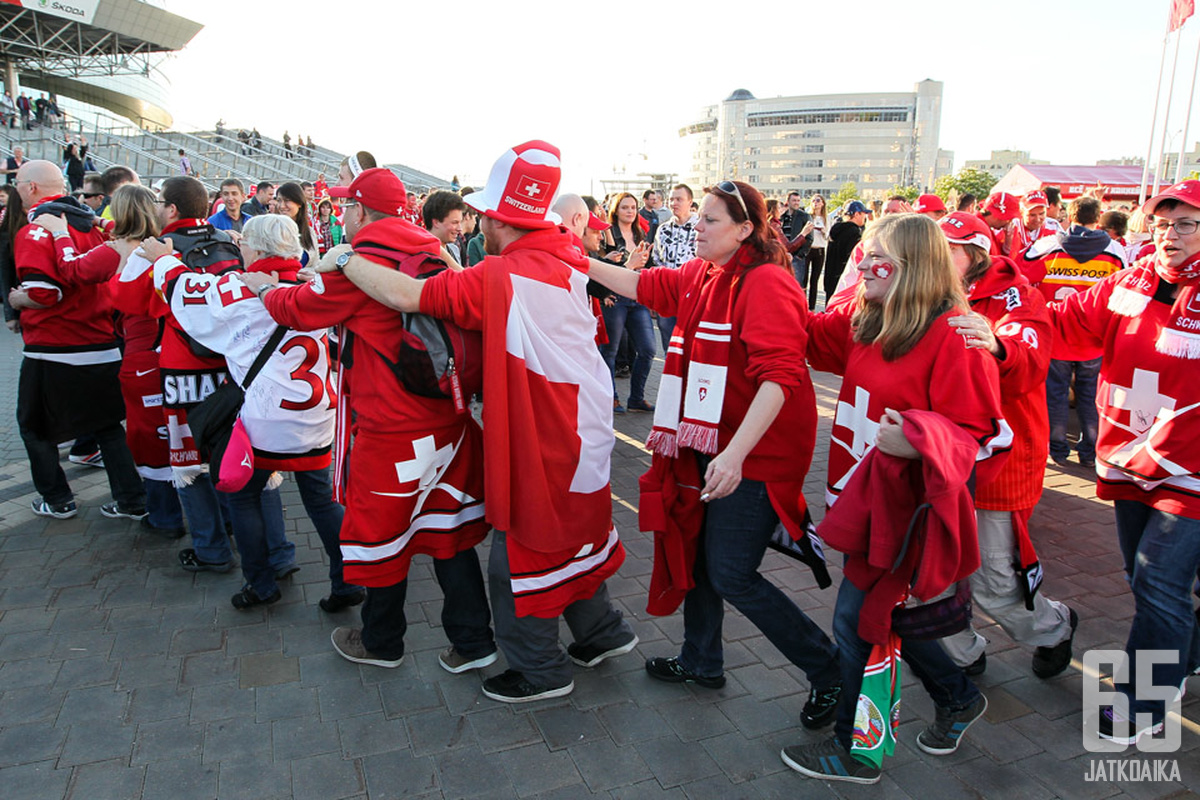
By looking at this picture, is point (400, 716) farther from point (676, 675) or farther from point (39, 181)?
point (39, 181)

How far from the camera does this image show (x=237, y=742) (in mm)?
2715

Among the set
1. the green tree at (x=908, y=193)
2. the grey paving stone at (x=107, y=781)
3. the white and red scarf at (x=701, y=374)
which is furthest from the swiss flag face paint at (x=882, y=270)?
the green tree at (x=908, y=193)

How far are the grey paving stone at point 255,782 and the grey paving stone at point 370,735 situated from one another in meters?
0.21

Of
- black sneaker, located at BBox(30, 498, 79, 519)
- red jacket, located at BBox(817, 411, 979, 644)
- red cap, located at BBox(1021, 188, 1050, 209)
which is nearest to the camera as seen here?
red jacket, located at BBox(817, 411, 979, 644)

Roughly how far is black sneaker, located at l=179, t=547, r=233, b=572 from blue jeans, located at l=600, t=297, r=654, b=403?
3957 millimetres

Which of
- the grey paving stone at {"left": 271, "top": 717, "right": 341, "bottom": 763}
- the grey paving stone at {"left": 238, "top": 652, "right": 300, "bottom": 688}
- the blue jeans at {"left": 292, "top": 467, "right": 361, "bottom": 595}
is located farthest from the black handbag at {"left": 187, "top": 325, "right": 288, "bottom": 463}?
the grey paving stone at {"left": 271, "top": 717, "right": 341, "bottom": 763}

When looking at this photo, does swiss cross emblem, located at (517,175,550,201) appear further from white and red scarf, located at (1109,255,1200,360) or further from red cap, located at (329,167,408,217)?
white and red scarf, located at (1109,255,1200,360)

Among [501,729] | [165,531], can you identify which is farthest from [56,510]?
[501,729]

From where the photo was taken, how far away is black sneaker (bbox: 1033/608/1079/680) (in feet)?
10.2

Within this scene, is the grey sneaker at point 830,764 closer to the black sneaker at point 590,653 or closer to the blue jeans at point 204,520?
the black sneaker at point 590,653

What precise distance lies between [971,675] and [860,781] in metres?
0.94

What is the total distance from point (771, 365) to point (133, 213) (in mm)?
3550

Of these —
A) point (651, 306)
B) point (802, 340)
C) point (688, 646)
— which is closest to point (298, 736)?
point (688, 646)

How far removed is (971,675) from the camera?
3166 millimetres
